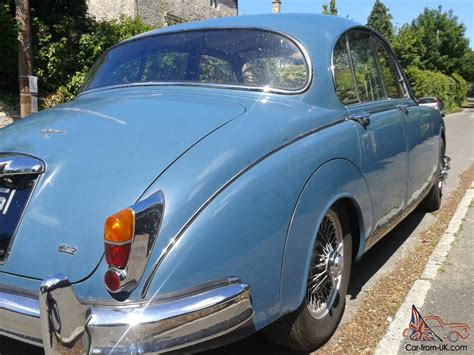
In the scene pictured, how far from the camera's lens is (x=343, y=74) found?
3.11m

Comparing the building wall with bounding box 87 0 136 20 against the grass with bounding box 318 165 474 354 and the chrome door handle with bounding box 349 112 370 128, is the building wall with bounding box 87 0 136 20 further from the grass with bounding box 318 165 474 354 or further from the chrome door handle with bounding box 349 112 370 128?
the chrome door handle with bounding box 349 112 370 128

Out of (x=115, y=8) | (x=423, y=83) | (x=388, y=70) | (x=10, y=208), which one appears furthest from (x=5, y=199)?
(x=423, y=83)

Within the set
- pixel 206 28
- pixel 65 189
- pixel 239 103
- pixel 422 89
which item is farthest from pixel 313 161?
pixel 422 89

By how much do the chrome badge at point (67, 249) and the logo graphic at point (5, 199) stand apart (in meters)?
0.36

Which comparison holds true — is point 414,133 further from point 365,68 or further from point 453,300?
point 453,300

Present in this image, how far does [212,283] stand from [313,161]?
841 millimetres

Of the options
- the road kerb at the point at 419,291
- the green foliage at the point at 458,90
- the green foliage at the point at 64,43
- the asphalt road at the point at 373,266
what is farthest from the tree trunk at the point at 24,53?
the green foliage at the point at 458,90

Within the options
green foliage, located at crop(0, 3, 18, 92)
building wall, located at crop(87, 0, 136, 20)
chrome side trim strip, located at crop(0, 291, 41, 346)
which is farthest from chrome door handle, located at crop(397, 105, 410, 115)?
building wall, located at crop(87, 0, 136, 20)

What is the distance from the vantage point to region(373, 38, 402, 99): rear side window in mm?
3914

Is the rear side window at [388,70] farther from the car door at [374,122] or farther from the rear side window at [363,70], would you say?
the car door at [374,122]

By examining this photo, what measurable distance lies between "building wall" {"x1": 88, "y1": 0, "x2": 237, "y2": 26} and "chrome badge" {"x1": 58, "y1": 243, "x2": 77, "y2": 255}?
17.7 metres

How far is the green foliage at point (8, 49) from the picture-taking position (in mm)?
10648

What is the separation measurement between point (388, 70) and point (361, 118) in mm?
1347

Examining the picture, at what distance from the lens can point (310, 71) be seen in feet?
9.29
